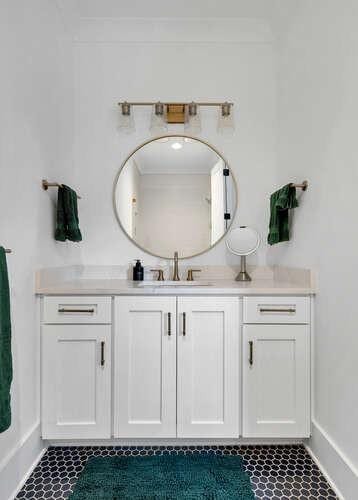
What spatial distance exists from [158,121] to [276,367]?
5.93ft

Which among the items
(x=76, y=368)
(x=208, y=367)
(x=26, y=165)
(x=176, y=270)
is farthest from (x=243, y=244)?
(x=26, y=165)

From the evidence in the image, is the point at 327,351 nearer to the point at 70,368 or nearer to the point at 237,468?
→ the point at 237,468

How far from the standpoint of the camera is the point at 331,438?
140cm

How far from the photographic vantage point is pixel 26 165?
1451mm

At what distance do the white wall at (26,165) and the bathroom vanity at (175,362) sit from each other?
4.9 inches

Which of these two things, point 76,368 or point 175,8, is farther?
point 175,8

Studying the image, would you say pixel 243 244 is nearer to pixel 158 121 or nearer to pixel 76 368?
pixel 158 121

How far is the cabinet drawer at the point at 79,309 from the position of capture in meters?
1.58

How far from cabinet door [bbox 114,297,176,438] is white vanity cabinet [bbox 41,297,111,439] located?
66 millimetres

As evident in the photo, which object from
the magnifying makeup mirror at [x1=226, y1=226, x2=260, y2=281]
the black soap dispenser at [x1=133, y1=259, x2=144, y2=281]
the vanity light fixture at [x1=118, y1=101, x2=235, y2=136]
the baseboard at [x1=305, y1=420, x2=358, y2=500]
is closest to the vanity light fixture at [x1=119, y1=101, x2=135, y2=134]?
the vanity light fixture at [x1=118, y1=101, x2=235, y2=136]

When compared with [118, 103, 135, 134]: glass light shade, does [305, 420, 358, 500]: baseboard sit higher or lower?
A: lower

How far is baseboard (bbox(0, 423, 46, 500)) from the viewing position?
49.2 inches

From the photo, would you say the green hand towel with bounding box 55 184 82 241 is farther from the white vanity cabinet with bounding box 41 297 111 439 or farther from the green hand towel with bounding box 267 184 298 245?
the green hand towel with bounding box 267 184 298 245

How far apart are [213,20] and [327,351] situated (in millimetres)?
2267
